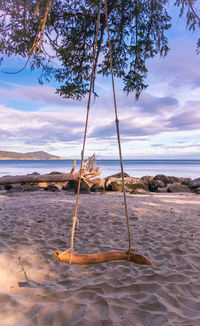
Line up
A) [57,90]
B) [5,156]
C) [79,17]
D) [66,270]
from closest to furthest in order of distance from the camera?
1. [66,270]
2. [79,17]
3. [57,90]
4. [5,156]

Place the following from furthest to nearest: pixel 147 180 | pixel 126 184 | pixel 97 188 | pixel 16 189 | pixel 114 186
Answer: pixel 147 180
pixel 126 184
pixel 114 186
pixel 97 188
pixel 16 189

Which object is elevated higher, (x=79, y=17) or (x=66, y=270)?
(x=79, y=17)

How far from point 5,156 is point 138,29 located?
128 metres

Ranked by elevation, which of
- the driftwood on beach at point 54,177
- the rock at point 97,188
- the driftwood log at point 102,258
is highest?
the driftwood on beach at point 54,177

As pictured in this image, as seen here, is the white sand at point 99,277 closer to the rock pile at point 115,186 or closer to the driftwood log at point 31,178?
the driftwood log at point 31,178

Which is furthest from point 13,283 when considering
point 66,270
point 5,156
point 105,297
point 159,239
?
point 5,156

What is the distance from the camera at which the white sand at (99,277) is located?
206cm

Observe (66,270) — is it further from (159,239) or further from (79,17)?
(79,17)

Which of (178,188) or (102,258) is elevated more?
(178,188)

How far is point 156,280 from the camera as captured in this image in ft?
9.00

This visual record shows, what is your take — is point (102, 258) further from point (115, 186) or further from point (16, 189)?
point (16, 189)

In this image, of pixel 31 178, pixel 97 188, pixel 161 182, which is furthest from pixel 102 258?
pixel 161 182

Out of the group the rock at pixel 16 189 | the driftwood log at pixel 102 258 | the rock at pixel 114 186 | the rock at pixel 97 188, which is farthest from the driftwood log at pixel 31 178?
the driftwood log at pixel 102 258

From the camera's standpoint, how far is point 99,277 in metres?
2.83
